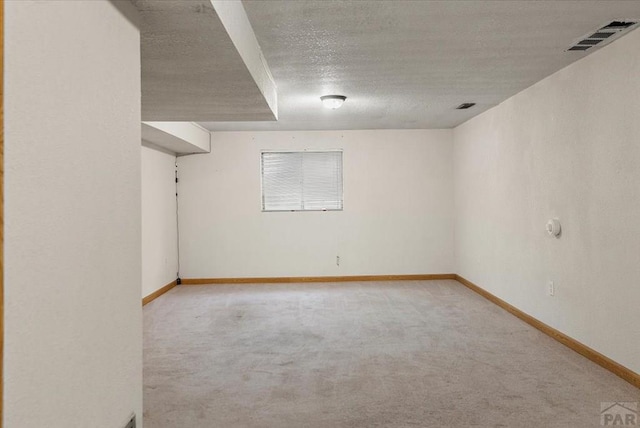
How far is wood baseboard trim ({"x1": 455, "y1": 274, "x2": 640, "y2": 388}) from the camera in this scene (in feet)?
9.98

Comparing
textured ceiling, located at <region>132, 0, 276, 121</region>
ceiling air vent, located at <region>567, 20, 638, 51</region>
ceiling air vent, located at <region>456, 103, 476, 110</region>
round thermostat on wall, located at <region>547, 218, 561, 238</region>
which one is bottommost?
round thermostat on wall, located at <region>547, 218, 561, 238</region>

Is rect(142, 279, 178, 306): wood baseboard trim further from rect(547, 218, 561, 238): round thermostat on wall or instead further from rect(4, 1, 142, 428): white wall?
rect(547, 218, 561, 238): round thermostat on wall

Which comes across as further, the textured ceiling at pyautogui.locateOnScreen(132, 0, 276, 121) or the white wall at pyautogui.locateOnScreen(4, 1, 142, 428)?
the textured ceiling at pyautogui.locateOnScreen(132, 0, 276, 121)

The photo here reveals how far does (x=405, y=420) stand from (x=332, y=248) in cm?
440

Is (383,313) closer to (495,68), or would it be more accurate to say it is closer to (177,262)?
(495,68)

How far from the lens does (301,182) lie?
691cm

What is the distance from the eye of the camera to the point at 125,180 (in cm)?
158

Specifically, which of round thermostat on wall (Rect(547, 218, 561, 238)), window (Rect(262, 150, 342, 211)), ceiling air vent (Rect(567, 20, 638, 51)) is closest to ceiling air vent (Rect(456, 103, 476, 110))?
round thermostat on wall (Rect(547, 218, 561, 238))

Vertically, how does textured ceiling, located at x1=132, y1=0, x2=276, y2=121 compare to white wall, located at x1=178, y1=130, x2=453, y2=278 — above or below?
above

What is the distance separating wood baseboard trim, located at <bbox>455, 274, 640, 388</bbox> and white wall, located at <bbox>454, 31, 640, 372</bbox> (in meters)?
0.05

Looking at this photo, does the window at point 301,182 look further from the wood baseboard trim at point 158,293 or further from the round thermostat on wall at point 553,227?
the round thermostat on wall at point 553,227

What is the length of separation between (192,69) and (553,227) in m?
3.24

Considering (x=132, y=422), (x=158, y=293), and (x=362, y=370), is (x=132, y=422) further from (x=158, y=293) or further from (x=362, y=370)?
(x=158, y=293)

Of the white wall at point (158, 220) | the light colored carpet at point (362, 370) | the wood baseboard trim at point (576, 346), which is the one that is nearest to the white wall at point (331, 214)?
the white wall at point (158, 220)
